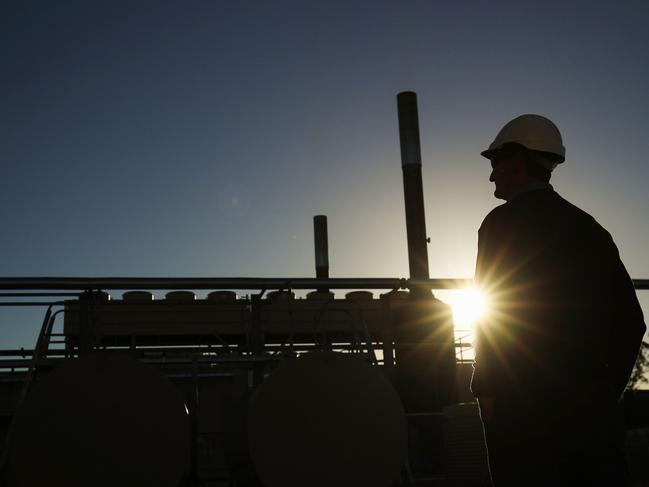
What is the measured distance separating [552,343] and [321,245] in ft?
109

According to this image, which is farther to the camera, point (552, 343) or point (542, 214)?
point (542, 214)

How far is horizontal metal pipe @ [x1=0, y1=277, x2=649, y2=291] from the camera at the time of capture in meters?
4.82

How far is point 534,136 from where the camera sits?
2676 millimetres

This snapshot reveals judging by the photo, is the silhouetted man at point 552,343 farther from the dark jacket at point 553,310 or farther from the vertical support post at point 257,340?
the vertical support post at point 257,340

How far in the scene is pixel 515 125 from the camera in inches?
107

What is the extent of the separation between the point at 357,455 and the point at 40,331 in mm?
2316

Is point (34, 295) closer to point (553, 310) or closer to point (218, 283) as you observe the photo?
point (218, 283)

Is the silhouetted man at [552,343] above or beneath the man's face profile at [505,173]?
beneath

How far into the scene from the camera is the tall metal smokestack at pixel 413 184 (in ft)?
79.3

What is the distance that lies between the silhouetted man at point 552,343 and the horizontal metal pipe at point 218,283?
271 cm

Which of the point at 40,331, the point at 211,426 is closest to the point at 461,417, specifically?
the point at 40,331

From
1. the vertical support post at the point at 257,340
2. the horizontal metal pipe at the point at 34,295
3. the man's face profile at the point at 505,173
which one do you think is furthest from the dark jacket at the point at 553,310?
the horizontal metal pipe at the point at 34,295

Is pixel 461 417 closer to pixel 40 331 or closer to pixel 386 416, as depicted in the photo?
pixel 386 416

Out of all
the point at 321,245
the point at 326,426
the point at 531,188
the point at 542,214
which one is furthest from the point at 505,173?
the point at 321,245
